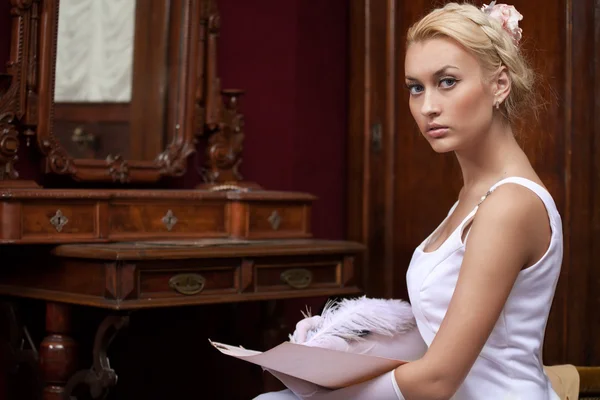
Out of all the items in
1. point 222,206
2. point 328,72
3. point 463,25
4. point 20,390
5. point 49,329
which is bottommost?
point 20,390

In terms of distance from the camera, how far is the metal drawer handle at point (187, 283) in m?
2.88

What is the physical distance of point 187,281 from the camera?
9.55ft

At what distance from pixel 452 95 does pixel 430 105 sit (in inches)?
1.8

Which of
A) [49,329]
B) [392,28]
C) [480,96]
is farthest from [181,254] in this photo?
[392,28]

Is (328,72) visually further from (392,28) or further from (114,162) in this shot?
(114,162)

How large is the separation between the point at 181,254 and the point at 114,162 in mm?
670

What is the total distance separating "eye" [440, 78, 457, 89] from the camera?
169 cm

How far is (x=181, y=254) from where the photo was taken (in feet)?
9.36

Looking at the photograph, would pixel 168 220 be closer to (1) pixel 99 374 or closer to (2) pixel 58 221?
(2) pixel 58 221

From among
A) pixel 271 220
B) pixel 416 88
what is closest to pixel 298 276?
pixel 271 220

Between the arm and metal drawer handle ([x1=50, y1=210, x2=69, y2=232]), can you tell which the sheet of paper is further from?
metal drawer handle ([x1=50, y1=210, x2=69, y2=232])

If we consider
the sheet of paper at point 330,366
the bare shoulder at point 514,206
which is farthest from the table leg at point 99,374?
the bare shoulder at point 514,206

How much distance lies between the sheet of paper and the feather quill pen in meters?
0.12

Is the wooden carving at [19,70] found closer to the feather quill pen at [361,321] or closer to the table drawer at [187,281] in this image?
the table drawer at [187,281]
